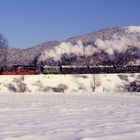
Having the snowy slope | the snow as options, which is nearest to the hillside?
the snow

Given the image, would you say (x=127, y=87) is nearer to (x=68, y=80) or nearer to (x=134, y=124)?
(x=68, y=80)

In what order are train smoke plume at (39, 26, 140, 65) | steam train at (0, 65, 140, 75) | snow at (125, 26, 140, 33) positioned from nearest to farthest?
steam train at (0, 65, 140, 75)
train smoke plume at (39, 26, 140, 65)
snow at (125, 26, 140, 33)

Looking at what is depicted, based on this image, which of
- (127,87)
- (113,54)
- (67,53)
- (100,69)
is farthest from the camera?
(67,53)

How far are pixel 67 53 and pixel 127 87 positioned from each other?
9421 cm

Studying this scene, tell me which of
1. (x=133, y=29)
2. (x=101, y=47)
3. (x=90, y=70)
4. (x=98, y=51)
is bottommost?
(x=90, y=70)

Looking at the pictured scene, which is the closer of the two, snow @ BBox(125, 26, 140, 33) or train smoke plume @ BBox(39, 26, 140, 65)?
train smoke plume @ BBox(39, 26, 140, 65)

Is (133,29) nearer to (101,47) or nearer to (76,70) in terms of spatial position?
(101,47)

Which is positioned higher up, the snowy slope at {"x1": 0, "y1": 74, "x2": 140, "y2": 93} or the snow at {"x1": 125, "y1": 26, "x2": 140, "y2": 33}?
the snow at {"x1": 125, "y1": 26, "x2": 140, "y2": 33}

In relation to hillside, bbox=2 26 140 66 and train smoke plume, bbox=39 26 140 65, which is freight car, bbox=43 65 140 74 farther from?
train smoke plume, bbox=39 26 140 65

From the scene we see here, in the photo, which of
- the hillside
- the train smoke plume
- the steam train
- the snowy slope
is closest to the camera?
the snowy slope

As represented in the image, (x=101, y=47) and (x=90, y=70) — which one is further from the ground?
(x=101, y=47)

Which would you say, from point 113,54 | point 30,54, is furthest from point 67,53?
point 30,54

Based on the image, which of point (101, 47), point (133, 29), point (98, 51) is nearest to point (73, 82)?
point (98, 51)

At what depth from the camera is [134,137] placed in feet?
29.0
